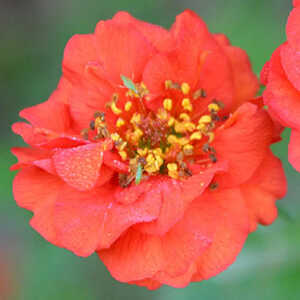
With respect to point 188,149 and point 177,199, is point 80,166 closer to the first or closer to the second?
point 177,199

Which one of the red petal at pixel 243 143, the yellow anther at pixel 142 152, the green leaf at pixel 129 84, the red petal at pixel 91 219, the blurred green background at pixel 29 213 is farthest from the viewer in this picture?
the blurred green background at pixel 29 213

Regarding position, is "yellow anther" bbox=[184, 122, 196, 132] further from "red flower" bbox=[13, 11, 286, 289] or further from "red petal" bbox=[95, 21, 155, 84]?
"red petal" bbox=[95, 21, 155, 84]

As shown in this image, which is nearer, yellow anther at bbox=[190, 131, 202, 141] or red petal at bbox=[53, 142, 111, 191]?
red petal at bbox=[53, 142, 111, 191]

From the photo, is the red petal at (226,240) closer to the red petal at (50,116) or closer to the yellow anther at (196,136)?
the yellow anther at (196,136)

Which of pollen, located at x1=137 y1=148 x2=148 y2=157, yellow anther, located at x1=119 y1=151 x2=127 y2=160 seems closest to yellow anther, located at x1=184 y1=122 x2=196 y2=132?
pollen, located at x1=137 y1=148 x2=148 y2=157

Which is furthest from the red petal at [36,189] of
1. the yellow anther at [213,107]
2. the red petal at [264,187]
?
the red petal at [264,187]
